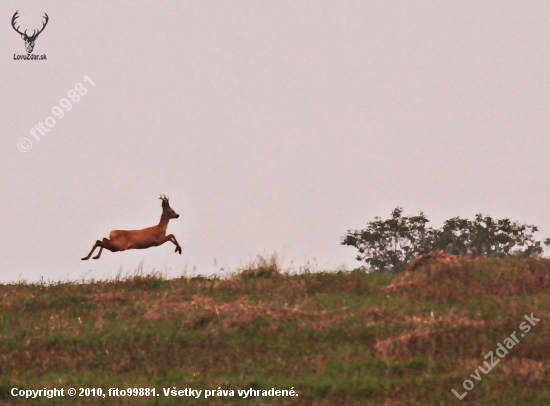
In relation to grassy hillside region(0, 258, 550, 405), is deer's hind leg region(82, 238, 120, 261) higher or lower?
higher

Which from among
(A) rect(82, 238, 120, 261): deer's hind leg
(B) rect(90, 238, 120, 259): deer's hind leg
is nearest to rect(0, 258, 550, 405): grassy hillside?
(A) rect(82, 238, 120, 261): deer's hind leg

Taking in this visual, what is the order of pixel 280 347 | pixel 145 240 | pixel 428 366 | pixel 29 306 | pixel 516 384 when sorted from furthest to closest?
1. pixel 145 240
2. pixel 29 306
3. pixel 280 347
4. pixel 428 366
5. pixel 516 384

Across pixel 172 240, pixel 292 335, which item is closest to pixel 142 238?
pixel 172 240

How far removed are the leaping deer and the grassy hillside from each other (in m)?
2.98

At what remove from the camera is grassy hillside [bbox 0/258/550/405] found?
512 inches

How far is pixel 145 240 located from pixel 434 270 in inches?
310

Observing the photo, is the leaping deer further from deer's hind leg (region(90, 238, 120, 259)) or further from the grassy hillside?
the grassy hillside

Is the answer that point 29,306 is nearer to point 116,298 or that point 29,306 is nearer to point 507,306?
point 116,298

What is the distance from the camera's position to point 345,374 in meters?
13.4

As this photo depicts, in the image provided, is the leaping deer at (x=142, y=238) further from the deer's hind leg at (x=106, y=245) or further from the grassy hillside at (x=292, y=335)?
the grassy hillside at (x=292, y=335)

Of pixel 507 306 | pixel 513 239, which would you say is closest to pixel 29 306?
pixel 507 306

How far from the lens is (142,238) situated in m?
23.2

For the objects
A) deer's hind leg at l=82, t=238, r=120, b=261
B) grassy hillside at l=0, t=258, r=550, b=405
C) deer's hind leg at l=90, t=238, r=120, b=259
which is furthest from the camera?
deer's hind leg at l=90, t=238, r=120, b=259

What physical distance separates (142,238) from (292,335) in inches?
344
